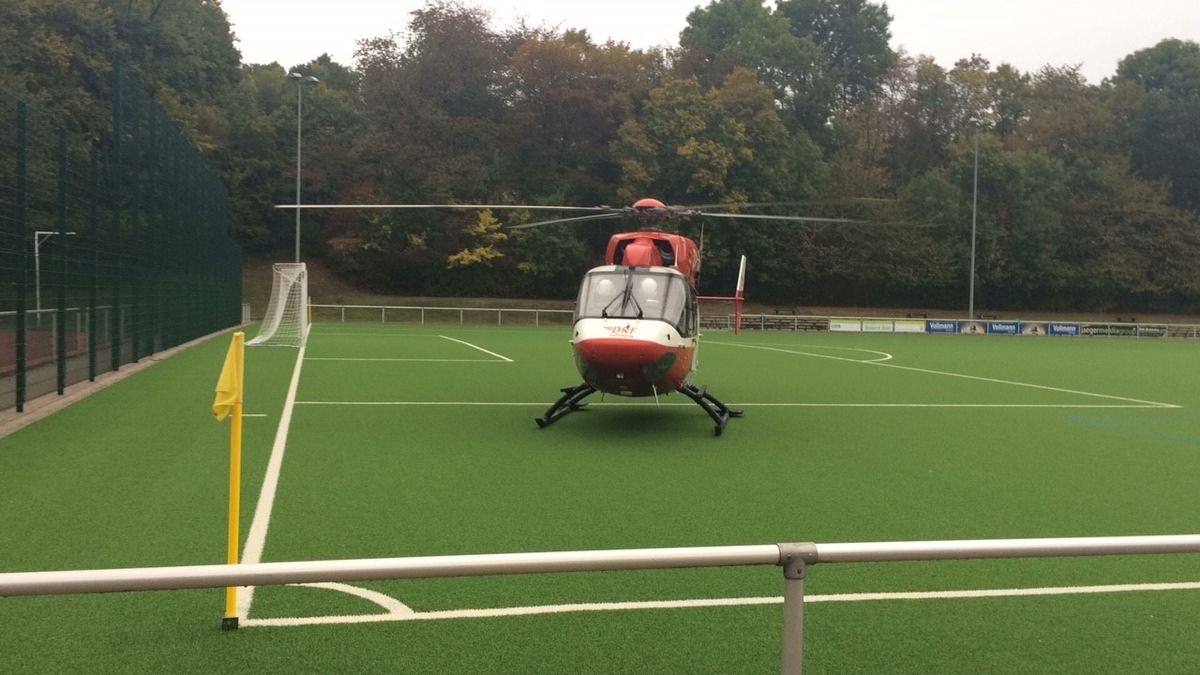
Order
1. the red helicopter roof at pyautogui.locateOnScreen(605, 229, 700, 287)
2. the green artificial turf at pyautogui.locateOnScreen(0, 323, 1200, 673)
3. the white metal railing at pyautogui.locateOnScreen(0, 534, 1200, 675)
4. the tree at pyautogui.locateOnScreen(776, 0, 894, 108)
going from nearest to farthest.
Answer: the white metal railing at pyautogui.locateOnScreen(0, 534, 1200, 675), the green artificial turf at pyautogui.locateOnScreen(0, 323, 1200, 673), the red helicopter roof at pyautogui.locateOnScreen(605, 229, 700, 287), the tree at pyautogui.locateOnScreen(776, 0, 894, 108)

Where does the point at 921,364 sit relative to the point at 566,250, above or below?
below

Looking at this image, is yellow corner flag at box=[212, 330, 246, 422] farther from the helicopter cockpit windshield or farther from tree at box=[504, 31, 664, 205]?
tree at box=[504, 31, 664, 205]

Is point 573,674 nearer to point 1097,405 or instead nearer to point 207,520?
point 207,520

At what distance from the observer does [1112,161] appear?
6094 cm

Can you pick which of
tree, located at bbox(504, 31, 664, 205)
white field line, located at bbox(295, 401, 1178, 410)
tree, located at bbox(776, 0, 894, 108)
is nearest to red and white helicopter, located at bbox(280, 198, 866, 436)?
white field line, located at bbox(295, 401, 1178, 410)

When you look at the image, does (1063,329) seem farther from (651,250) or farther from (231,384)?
(231,384)

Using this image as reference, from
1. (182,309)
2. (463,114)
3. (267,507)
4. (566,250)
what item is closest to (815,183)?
(566,250)

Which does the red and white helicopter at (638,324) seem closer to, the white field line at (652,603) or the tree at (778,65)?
the white field line at (652,603)

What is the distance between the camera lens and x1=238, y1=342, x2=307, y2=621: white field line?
4633 millimetres

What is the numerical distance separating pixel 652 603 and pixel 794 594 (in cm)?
232

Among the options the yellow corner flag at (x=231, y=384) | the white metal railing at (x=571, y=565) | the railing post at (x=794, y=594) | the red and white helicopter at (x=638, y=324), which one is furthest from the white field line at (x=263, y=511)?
the red and white helicopter at (x=638, y=324)

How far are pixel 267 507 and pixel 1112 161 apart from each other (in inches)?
2585

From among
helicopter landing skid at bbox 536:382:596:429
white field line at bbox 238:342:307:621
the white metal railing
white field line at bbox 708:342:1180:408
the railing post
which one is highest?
the white metal railing

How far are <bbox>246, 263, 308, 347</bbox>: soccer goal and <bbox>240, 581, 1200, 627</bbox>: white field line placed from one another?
21.0 m
